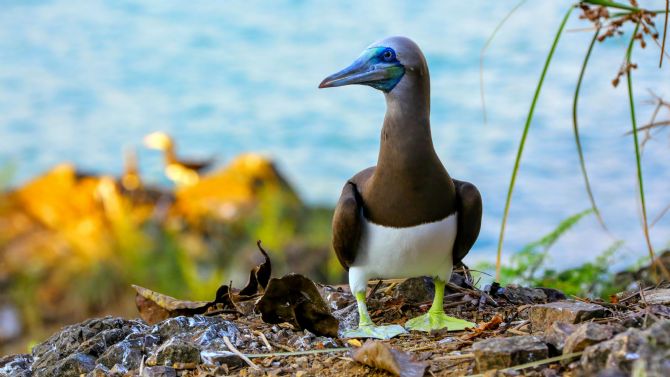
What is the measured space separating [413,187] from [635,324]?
90cm

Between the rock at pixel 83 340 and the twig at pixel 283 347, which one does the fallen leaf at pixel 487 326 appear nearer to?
the twig at pixel 283 347

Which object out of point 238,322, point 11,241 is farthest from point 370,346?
point 11,241

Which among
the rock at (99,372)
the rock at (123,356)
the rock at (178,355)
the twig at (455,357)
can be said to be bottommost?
the rock at (99,372)

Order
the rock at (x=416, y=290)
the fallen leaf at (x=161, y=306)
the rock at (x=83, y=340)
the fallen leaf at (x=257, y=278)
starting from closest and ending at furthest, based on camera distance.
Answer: the rock at (x=83, y=340)
the fallen leaf at (x=161, y=306)
the fallen leaf at (x=257, y=278)
the rock at (x=416, y=290)

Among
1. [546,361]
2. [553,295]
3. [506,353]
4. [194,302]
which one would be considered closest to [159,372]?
[194,302]

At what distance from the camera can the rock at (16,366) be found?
10.4 feet

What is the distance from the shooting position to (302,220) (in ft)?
29.7

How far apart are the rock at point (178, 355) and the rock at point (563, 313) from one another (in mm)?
1139

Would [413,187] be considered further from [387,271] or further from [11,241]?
[11,241]

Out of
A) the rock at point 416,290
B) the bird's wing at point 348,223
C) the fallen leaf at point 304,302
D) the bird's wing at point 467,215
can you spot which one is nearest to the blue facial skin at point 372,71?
the bird's wing at point 348,223

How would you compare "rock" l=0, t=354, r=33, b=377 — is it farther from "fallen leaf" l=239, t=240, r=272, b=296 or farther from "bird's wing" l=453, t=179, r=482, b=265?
"bird's wing" l=453, t=179, r=482, b=265

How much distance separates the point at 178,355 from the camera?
9.55 feet

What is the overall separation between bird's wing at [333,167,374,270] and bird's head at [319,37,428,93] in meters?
0.40

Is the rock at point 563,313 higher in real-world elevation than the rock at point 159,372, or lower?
higher
